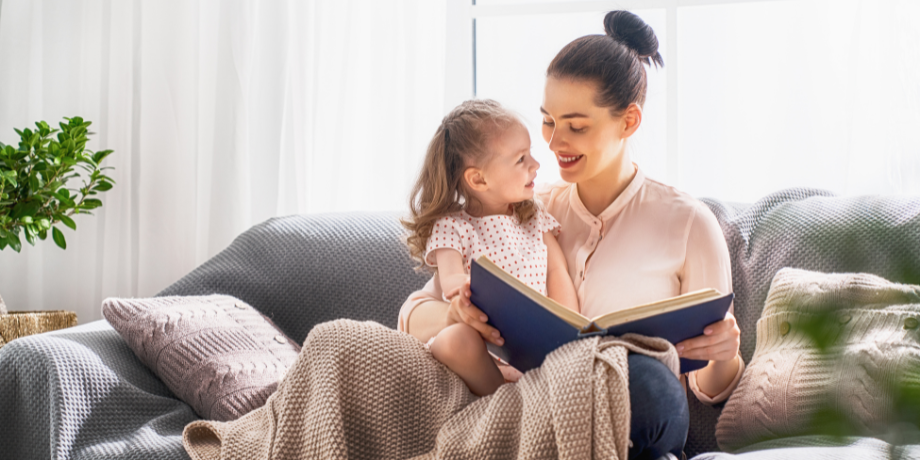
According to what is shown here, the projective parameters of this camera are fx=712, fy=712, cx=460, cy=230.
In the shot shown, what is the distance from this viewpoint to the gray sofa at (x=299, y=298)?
54.6 inches

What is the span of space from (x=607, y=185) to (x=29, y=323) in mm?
1831

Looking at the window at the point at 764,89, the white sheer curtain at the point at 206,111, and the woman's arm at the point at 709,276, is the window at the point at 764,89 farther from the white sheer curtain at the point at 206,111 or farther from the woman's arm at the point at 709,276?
the woman's arm at the point at 709,276

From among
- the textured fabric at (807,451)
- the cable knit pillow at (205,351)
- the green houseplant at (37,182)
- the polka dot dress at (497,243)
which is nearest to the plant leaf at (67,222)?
the green houseplant at (37,182)

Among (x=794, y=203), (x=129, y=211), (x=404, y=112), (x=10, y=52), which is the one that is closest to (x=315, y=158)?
(x=404, y=112)

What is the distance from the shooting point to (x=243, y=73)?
269cm

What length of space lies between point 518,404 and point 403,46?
1.86 m

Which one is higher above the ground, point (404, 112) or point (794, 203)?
point (404, 112)

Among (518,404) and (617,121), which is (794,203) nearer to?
(617,121)

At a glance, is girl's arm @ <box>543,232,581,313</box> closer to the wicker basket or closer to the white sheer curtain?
the white sheer curtain

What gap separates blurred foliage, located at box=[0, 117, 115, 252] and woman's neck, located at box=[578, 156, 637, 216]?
1.76m

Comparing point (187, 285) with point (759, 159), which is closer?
point (187, 285)

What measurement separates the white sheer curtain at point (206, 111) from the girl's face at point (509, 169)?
3.62 ft

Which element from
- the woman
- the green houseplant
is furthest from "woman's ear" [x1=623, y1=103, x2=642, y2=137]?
the green houseplant

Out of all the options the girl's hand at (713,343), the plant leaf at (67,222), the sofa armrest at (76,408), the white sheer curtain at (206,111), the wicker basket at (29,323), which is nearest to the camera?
the girl's hand at (713,343)
